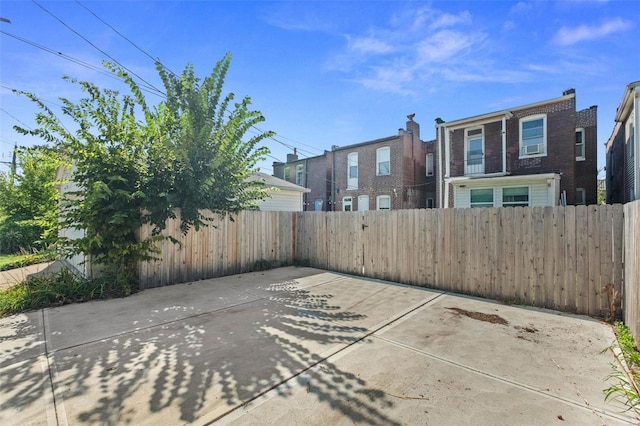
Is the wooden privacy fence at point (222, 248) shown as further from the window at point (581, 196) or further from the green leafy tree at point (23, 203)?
the window at point (581, 196)

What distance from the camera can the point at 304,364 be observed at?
294 cm

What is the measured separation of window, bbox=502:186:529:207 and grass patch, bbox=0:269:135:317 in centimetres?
1511

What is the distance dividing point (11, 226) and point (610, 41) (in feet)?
70.4

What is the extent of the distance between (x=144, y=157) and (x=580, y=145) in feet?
60.4

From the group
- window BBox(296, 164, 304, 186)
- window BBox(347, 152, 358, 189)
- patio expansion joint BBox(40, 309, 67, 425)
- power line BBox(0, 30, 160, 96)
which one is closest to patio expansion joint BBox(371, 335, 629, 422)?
patio expansion joint BBox(40, 309, 67, 425)

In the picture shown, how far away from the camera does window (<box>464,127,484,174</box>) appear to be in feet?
47.0

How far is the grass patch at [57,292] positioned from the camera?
4.89 m

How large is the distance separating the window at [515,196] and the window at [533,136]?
1663 millimetres

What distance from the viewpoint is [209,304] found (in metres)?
5.11

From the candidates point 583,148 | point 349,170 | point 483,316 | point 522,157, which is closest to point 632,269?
point 483,316

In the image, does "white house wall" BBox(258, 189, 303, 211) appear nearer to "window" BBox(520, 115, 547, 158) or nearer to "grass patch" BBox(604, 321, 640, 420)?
"window" BBox(520, 115, 547, 158)

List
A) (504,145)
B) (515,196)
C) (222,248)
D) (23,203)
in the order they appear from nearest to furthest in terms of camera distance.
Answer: (222,248), (23,203), (515,196), (504,145)

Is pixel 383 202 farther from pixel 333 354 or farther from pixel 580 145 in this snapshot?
pixel 333 354

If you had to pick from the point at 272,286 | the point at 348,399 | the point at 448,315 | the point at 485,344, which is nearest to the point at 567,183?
the point at 448,315
